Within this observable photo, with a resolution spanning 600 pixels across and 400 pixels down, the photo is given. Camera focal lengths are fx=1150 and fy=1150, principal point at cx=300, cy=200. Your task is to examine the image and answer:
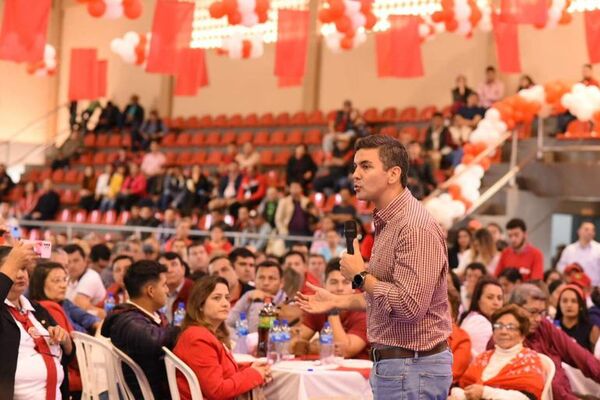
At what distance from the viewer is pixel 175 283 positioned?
27.0 ft

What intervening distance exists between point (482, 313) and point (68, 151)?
16559 millimetres

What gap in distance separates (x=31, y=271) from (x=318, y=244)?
637 centimetres

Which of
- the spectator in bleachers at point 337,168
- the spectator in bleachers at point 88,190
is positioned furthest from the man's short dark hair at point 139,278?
the spectator in bleachers at point 88,190

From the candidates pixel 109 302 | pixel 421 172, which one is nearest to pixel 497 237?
pixel 421 172

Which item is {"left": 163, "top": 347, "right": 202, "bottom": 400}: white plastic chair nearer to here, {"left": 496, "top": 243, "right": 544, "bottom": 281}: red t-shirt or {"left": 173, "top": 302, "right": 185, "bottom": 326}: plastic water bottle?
{"left": 173, "top": 302, "right": 185, "bottom": 326}: plastic water bottle

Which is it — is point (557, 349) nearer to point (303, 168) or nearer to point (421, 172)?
point (421, 172)

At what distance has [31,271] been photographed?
278 inches

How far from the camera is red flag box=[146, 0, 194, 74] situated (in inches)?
472

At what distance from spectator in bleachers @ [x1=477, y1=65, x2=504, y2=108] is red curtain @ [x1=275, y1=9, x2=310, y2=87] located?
170 inches

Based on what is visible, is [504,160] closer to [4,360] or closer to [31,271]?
[31,271]

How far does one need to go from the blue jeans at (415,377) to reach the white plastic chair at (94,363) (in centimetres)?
217

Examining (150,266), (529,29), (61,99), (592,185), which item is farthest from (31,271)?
(61,99)

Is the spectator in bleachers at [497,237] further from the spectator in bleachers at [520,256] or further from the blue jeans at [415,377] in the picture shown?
the blue jeans at [415,377]

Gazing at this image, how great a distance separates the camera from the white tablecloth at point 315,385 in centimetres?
580
